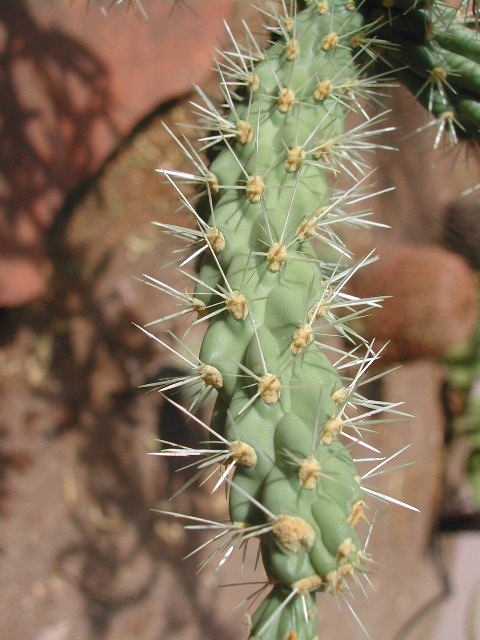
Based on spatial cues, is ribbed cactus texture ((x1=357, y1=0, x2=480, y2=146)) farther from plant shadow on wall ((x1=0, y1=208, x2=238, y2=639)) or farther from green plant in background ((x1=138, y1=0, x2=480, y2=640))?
plant shadow on wall ((x1=0, y1=208, x2=238, y2=639))

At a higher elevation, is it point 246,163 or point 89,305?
point 246,163

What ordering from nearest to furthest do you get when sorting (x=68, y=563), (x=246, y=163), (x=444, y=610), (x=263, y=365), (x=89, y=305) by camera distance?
(x=263, y=365) < (x=246, y=163) < (x=68, y=563) < (x=89, y=305) < (x=444, y=610)

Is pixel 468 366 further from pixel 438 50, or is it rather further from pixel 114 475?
pixel 438 50

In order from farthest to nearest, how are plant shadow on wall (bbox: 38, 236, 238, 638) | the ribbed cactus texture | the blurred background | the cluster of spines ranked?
plant shadow on wall (bbox: 38, 236, 238, 638) < the blurred background < the ribbed cactus texture < the cluster of spines

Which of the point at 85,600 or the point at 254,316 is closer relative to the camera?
the point at 254,316

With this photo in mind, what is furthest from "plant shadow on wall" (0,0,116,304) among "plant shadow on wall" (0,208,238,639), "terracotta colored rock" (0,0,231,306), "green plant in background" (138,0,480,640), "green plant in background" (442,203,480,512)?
"green plant in background" (442,203,480,512)

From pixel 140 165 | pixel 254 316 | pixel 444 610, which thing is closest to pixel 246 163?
pixel 254 316

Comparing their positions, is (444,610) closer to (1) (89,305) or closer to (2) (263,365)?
(1) (89,305)

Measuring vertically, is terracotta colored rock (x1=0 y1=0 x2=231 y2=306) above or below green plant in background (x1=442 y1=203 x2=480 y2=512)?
above
